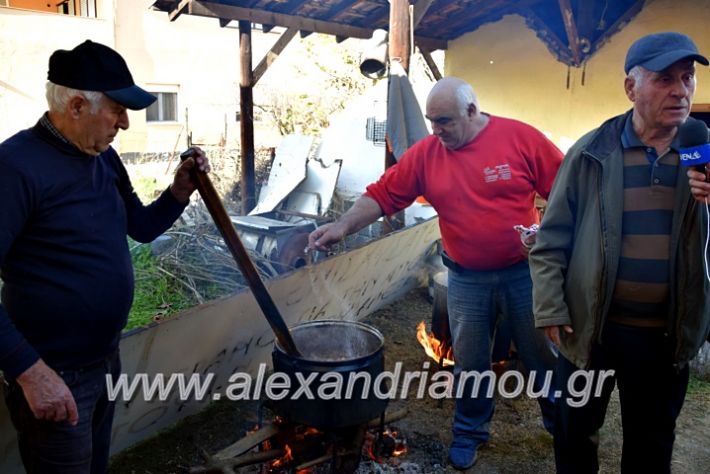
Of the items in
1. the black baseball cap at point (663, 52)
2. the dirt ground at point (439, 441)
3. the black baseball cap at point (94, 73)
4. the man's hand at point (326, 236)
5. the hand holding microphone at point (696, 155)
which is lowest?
the dirt ground at point (439, 441)

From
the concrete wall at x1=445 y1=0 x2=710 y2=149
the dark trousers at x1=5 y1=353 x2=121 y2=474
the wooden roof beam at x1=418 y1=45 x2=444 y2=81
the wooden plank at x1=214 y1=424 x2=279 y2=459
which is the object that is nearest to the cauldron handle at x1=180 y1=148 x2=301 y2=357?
the wooden plank at x1=214 y1=424 x2=279 y2=459

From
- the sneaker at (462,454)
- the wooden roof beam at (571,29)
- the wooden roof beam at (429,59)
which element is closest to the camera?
the sneaker at (462,454)

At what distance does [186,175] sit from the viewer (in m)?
2.31

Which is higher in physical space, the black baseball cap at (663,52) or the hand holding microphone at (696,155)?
the black baseball cap at (663,52)

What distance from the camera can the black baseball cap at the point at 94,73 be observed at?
1.75m

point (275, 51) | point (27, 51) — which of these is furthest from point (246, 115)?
point (27, 51)

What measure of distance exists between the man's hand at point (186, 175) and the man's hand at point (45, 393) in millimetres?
939

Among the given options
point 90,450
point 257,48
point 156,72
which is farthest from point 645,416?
point 257,48

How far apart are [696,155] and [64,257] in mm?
2162

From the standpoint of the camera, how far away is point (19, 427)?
1.85 meters

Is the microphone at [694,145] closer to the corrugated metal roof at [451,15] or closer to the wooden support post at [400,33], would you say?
the wooden support post at [400,33]

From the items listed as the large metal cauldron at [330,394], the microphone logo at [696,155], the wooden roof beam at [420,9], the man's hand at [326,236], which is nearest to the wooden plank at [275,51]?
the wooden roof beam at [420,9]

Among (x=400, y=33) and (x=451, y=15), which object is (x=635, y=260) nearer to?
(x=400, y=33)

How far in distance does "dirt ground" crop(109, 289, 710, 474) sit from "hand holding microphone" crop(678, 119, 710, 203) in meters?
2.07
